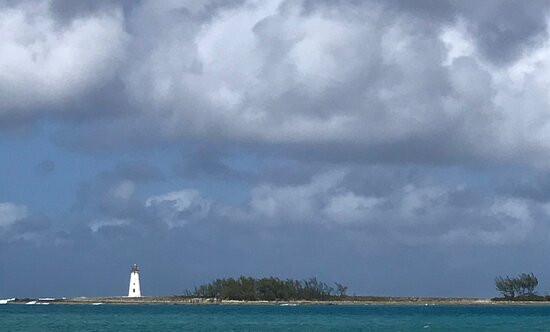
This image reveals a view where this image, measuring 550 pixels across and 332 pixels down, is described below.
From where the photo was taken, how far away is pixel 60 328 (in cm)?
9994

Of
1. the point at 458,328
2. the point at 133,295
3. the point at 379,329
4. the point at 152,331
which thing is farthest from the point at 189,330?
the point at 133,295

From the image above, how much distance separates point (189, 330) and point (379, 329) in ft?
61.1

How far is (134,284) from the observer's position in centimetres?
18875

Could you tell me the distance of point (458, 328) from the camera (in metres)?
102

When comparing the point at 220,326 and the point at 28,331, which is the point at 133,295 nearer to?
the point at 220,326

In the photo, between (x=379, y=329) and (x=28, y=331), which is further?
(x=379, y=329)

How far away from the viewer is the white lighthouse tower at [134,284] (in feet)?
598

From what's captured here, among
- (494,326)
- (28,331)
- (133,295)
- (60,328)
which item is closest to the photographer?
(28,331)

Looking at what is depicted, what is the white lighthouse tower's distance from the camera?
18212 cm

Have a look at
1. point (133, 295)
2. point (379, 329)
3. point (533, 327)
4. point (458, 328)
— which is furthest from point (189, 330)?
point (133, 295)

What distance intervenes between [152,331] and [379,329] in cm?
2224

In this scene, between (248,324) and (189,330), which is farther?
(248,324)

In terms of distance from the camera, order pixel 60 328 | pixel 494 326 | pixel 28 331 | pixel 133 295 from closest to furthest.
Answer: pixel 28 331, pixel 60 328, pixel 494 326, pixel 133 295

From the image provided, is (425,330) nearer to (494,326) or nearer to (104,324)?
(494,326)
